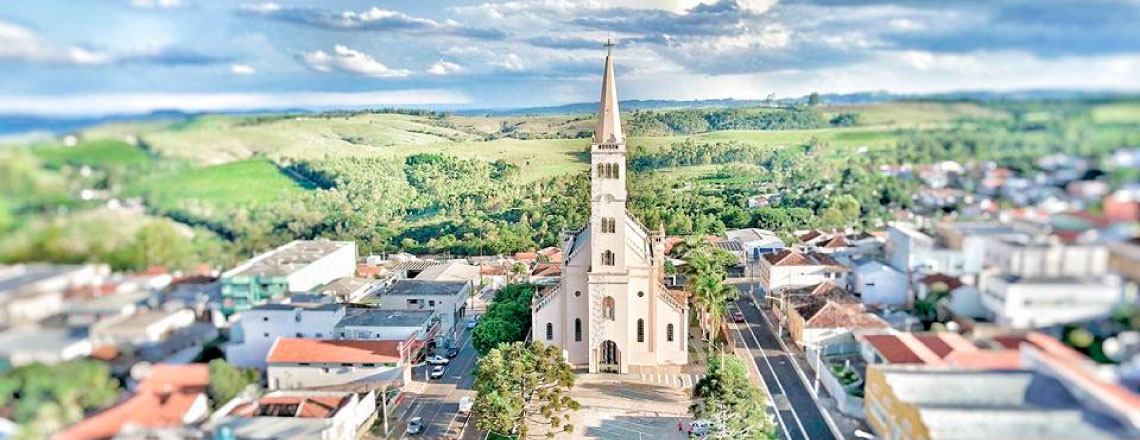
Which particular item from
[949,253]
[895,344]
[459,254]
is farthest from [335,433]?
[459,254]

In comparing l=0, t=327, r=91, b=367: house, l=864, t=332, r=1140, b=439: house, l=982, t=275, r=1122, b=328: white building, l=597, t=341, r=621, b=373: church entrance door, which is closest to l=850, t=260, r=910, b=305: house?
l=864, t=332, r=1140, b=439: house

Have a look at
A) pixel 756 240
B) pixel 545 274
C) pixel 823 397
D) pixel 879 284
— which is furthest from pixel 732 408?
pixel 756 240

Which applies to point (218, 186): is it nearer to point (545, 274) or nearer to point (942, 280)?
point (942, 280)

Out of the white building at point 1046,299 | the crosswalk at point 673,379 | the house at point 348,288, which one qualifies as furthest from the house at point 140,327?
the crosswalk at point 673,379

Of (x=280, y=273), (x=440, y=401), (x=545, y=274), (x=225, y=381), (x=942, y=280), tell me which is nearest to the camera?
(x=942, y=280)

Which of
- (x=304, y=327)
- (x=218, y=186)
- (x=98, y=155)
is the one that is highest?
(x=98, y=155)

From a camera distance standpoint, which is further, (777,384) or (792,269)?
(792,269)
